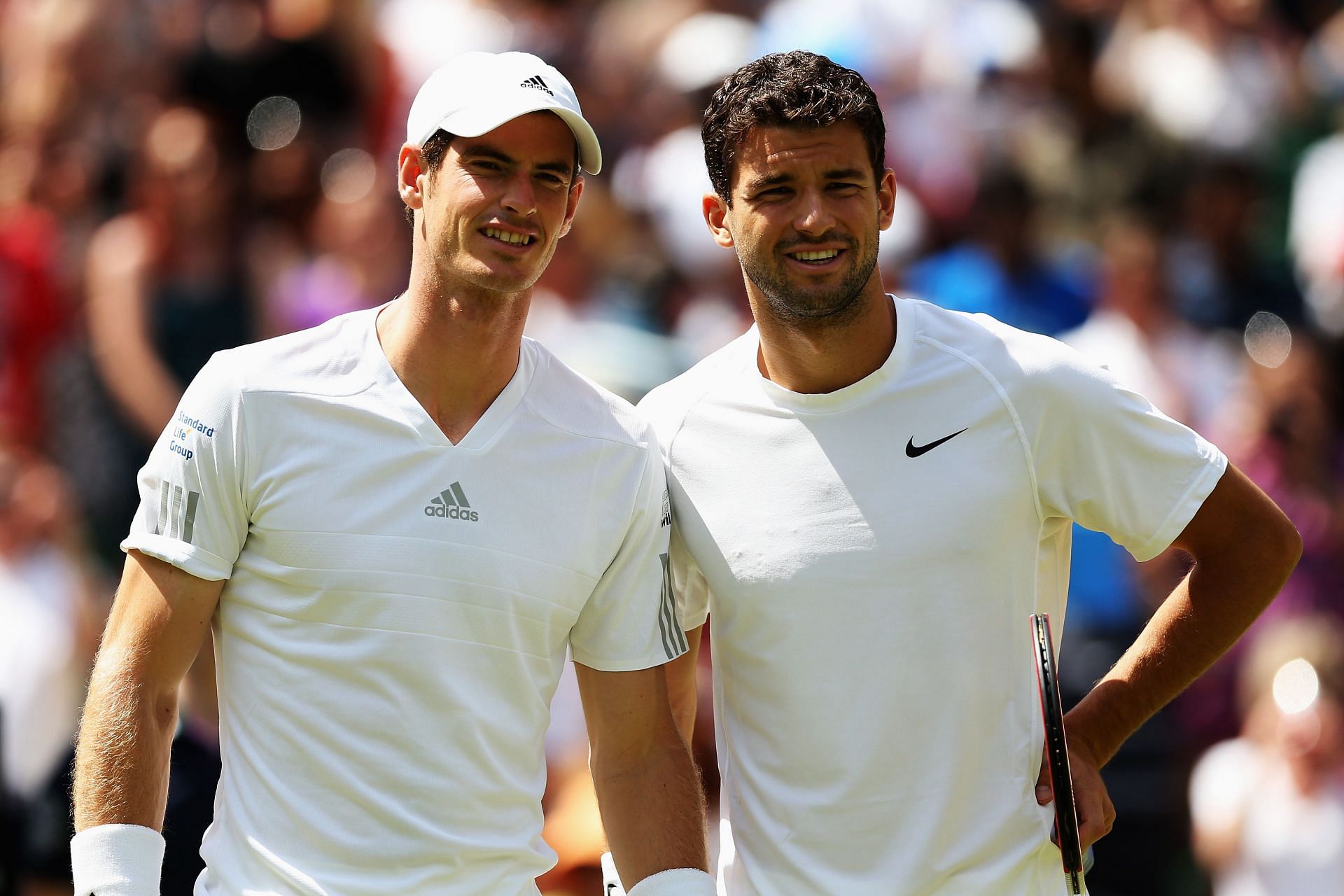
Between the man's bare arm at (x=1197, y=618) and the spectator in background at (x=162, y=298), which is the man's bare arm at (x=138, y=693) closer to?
the man's bare arm at (x=1197, y=618)

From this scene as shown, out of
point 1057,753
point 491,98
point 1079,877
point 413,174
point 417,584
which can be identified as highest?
point 491,98

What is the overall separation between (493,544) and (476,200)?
0.71 m

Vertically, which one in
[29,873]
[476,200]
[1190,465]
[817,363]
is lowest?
[29,873]

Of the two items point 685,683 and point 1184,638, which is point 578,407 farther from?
point 1184,638

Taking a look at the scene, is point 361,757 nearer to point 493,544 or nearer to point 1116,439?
point 493,544

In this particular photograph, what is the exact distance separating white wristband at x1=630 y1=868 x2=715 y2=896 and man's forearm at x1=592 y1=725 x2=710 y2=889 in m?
0.03

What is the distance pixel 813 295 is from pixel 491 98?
78cm

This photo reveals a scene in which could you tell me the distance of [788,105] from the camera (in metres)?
3.77

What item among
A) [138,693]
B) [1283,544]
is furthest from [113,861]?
[1283,544]

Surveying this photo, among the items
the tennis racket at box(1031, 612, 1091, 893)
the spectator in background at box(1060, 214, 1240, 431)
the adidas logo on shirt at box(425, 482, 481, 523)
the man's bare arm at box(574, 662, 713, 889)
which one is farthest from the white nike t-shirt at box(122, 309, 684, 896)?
the spectator in background at box(1060, 214, 1240, 431)

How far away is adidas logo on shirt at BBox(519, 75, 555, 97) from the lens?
3.68 metres

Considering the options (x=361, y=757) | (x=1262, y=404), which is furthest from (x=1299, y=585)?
(x=361, y=757)

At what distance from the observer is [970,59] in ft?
28.5

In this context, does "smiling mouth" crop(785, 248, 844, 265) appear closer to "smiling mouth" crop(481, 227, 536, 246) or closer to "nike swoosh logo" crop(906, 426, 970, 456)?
"nike swoosh logo" crop(906, 426, 970, 456)
